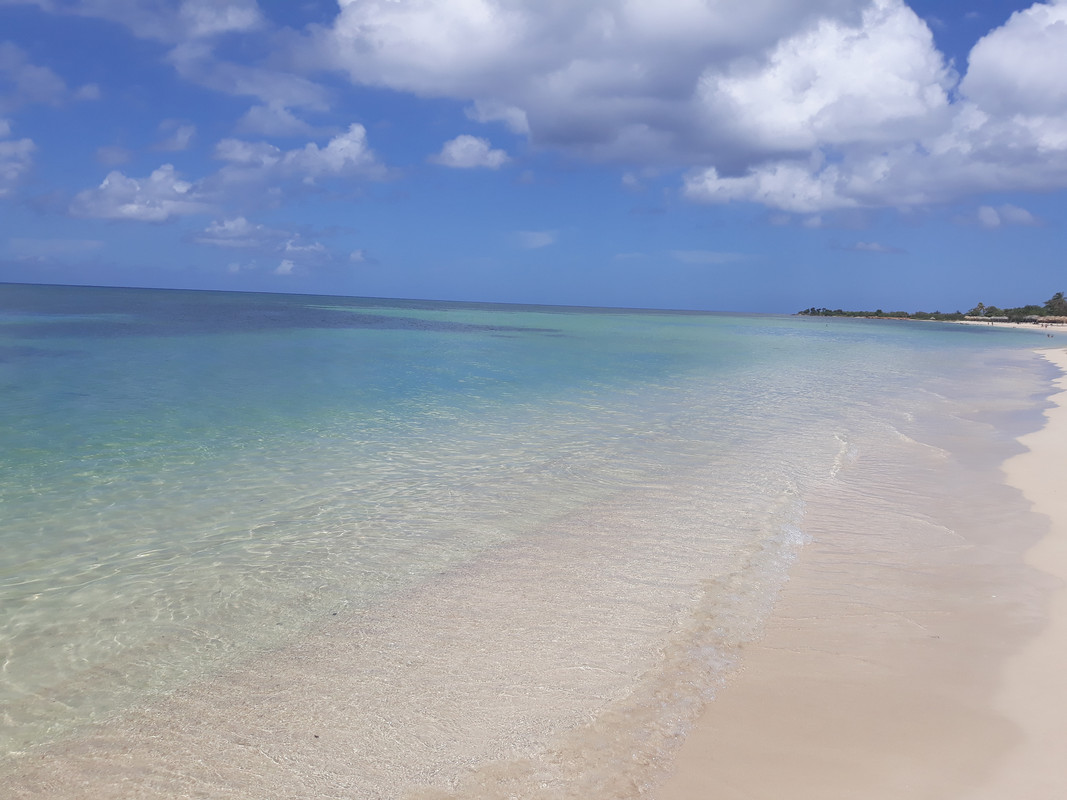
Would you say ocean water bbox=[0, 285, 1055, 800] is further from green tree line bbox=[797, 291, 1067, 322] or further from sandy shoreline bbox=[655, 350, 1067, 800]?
green tree line bbox=[797, 291, 1067, 322]

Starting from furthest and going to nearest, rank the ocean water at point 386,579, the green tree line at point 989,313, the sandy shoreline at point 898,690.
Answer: the green tree line at point 989,313 < the ocean water at point 386,579 < the sandy shoreline at point 898,690

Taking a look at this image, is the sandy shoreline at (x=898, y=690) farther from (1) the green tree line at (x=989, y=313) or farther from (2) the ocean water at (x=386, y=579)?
→ (1) the green tree line at (x=989, y=313)

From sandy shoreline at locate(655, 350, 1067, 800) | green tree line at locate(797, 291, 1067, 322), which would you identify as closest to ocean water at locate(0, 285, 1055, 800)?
sandy shoreline at locate(655, 350, 1067, 800)

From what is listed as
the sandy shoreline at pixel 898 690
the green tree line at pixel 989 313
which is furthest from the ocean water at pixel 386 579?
the green tree line at pixel 989 313

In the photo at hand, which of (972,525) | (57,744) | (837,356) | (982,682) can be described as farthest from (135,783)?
(837,356)

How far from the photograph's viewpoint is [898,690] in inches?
160

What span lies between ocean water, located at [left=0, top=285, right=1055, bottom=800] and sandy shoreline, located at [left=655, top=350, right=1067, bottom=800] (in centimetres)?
28

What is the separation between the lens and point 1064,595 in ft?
17.9

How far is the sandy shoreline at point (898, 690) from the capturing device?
3.28 metres

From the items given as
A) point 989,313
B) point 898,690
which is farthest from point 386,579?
point 989,313

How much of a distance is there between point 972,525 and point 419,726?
6.64 metres

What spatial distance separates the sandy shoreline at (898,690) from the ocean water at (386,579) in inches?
11.0

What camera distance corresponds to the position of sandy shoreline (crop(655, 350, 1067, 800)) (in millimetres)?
3275

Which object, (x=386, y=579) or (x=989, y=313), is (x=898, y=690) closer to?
(x=386, y=579)
